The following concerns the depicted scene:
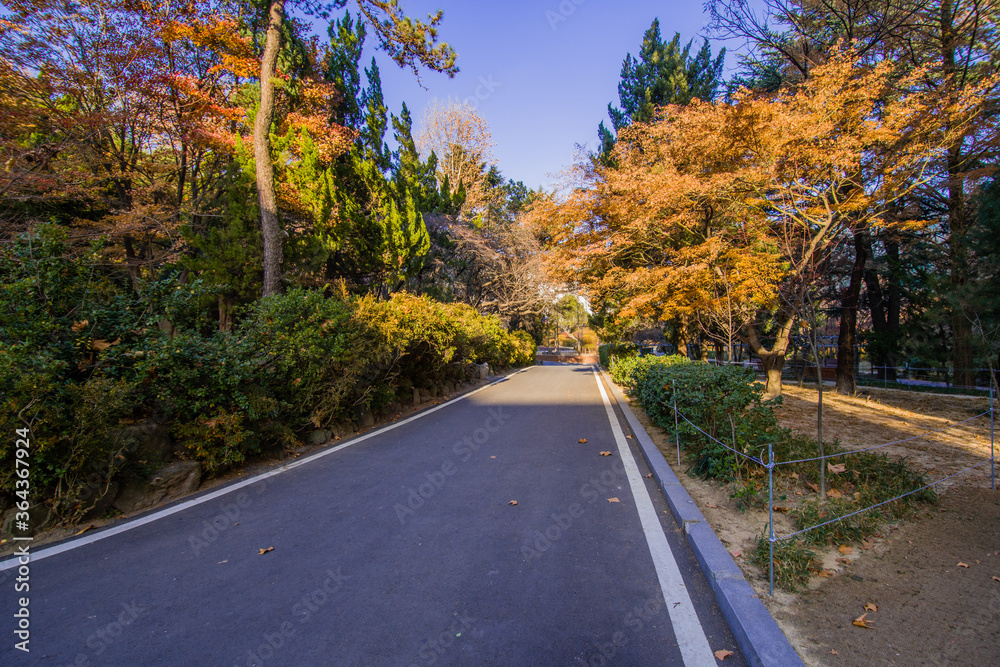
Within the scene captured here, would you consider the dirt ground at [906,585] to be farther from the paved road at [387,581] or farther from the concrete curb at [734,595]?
the paved road at [387,581]

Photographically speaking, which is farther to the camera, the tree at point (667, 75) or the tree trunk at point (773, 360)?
the tree at point (667, 75)

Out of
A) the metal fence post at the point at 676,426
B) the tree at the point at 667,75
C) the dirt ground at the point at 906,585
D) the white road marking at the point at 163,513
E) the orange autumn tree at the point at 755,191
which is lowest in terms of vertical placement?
the white road marking at the point at 163,513

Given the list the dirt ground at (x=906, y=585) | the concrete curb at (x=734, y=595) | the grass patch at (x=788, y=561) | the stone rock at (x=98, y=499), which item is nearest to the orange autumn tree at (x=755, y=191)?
the dirt ground at (x=906, y=585)

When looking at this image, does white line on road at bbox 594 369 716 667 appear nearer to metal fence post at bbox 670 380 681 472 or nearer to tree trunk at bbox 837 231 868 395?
metal fence post at bbox 670 380 681 472

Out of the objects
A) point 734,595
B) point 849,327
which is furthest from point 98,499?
point 849,327

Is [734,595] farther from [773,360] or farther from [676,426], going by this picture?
[773,360]

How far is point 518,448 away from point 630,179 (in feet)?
27.8

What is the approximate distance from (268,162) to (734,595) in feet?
41.0

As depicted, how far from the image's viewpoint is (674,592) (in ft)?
9.09

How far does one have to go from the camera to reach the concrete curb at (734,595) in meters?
2.12

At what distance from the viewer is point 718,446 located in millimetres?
4801

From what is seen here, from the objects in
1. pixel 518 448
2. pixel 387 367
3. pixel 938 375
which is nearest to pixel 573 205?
pixel 387 367

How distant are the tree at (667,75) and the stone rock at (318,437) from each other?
17.0 meters

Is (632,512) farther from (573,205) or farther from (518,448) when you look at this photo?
(573,205)
